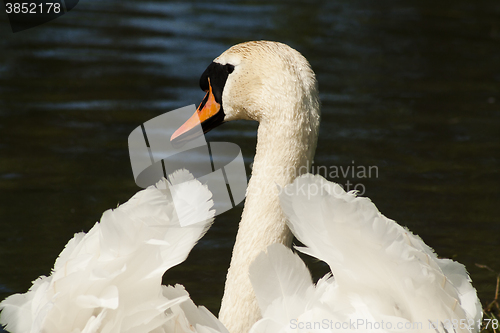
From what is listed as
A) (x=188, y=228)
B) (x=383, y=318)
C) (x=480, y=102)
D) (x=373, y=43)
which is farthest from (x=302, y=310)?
(x=373, y=43)

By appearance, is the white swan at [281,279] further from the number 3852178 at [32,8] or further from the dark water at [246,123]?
the number 3852178 at [32,8]

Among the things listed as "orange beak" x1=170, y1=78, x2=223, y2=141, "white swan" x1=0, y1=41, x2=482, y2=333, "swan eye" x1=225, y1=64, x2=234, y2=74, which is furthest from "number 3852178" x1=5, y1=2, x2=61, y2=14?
"white swan" x1=0, y1=41, x2=482, y2=333

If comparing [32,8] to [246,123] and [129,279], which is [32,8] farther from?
[129,279]

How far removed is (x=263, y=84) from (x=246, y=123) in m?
3.97

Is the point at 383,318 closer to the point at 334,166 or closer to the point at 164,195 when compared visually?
the point at 164,195

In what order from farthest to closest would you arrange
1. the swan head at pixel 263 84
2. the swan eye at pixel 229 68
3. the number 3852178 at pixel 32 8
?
the number 3852178 at pixel 32 8 → the swan eye at pixel 229 68 → the swan head at pixel 263 84

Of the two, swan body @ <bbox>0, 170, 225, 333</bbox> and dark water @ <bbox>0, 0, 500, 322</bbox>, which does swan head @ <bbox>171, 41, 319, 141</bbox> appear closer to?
swan body @ <bbox>0, 170, 225, 333</bbox>

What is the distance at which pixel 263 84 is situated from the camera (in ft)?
9.69

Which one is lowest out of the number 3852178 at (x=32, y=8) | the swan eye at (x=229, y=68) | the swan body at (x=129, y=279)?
the number 3852178 at (x=32, y=8)

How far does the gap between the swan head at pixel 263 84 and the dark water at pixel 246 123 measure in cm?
149

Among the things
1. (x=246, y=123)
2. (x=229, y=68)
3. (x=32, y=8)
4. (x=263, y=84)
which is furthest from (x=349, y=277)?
(x=32, y=8)

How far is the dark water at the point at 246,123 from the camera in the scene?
4988mm

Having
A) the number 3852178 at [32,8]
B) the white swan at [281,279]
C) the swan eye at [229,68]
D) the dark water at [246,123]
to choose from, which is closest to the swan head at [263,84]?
the swan eye at [229,68]

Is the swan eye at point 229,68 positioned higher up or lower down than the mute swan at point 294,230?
higher up
